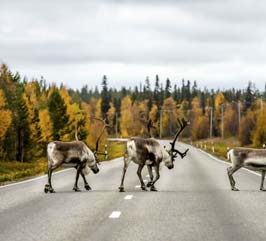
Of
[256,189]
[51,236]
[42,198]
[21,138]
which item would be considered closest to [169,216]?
[51,236]

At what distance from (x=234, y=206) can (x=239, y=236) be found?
4.00 m

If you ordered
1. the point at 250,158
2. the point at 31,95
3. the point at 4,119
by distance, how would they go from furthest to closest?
the point at 31,95, the point at 4,119, the point at 250,158

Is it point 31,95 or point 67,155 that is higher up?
point 31,95

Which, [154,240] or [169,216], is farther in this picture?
[169,216]

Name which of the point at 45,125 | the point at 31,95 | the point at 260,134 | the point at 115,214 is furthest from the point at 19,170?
the point at 31,95

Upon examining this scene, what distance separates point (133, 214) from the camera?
1136 cm

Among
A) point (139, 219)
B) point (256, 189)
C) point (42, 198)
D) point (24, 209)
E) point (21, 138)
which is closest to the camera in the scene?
point (139, 219)

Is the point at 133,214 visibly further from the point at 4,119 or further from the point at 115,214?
the point at 4,119

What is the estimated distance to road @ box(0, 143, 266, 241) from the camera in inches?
352

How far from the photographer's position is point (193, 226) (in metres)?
9.77

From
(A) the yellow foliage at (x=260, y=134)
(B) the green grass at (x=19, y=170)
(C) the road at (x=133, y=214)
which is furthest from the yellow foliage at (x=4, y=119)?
(A) the yellow foliage at (x=260, y=134)

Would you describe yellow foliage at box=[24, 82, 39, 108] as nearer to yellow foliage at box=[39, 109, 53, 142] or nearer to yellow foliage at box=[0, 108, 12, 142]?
yellow foliage at box=[39, 109, 53, 142]

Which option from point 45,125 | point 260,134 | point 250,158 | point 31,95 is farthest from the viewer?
point 31,95

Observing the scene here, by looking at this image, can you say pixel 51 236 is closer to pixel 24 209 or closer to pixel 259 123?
pixel 24 209
